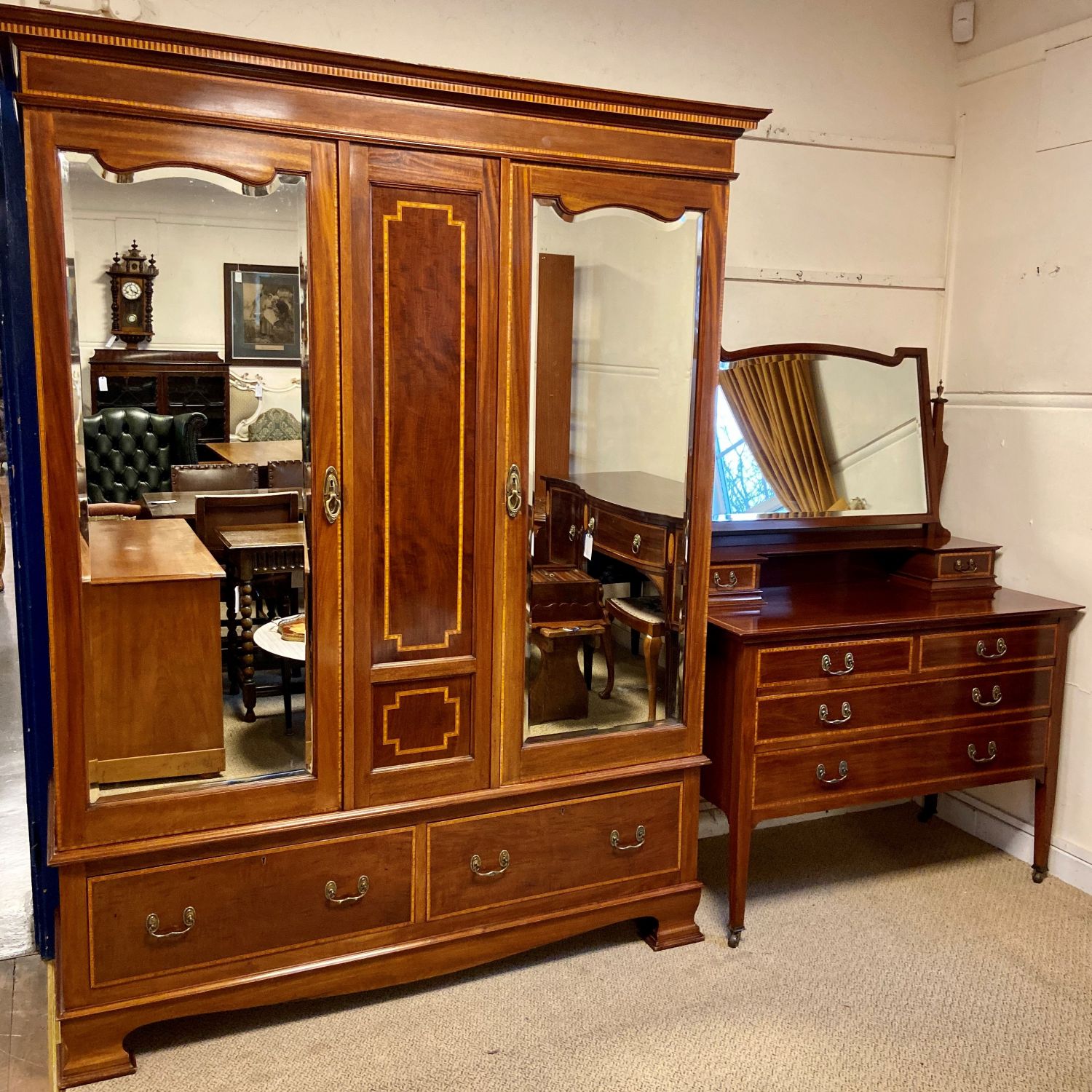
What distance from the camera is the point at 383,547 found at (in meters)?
2.19

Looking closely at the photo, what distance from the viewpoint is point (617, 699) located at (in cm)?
250

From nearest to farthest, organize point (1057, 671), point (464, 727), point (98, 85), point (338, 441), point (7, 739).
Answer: point (98, 85)
point (338, 441)
point (464, 727)
point (1057, 671)
point (7, 739)

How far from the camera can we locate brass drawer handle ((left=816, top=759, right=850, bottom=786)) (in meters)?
2.70

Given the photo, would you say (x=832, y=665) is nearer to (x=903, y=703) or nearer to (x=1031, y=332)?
(x=903, y=703)

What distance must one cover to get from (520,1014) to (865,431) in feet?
6.26

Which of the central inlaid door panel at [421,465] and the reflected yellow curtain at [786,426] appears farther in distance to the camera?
the reflected yellow curtain at [786,426]

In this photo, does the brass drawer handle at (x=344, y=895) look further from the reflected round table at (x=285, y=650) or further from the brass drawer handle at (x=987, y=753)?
the brass drawer handle at (x=987, y=753)

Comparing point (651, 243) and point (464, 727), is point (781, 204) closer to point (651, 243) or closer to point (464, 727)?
point (651, 243)

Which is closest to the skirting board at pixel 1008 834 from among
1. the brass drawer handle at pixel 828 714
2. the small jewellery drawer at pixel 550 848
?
the brass drawer handle at pixel 828 714

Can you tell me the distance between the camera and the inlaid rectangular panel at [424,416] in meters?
2.12

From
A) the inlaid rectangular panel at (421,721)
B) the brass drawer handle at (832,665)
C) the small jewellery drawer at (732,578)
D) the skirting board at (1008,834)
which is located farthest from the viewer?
the skirting board at (1008,834)

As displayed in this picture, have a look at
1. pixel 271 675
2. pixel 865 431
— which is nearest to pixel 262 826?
pixel 271 675

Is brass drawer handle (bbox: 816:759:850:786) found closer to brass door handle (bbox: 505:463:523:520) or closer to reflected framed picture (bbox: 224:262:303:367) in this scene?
brass door handle (bbox: 505:463:523:520)

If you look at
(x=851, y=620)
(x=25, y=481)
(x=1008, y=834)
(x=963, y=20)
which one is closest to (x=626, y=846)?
(x=851, y=620)
